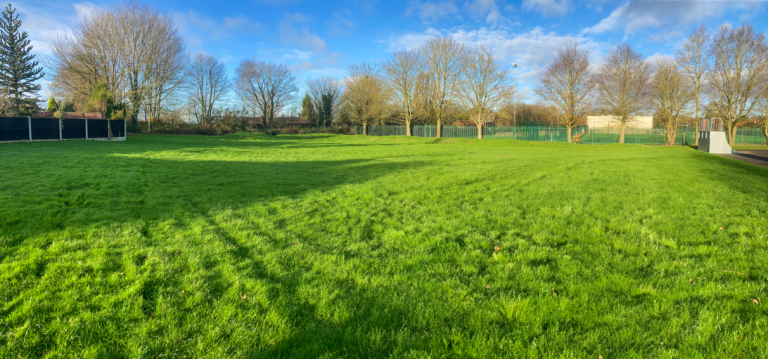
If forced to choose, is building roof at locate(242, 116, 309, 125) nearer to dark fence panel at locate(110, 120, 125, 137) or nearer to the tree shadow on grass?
dark fence panel at locate(110, 120, 125, 137)

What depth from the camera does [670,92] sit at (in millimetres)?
37562

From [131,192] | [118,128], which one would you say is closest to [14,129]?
[118,128]

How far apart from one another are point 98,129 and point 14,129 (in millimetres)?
5215

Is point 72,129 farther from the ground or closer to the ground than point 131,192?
farther from the ground

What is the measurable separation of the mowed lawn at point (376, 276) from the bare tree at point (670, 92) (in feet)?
129

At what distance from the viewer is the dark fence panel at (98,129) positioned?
967 inches

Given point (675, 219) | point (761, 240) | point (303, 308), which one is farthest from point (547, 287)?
point (675, 219)

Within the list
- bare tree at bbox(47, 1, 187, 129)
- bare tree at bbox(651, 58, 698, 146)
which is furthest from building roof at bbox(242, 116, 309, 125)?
bare tree at bbox(651, 58, 698, 146)

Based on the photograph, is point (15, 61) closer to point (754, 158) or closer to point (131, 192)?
point (131, 192)

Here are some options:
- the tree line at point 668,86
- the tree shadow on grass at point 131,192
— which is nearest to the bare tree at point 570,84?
the tree line at point 668,86

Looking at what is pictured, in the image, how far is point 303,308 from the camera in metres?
Answer: 2.99

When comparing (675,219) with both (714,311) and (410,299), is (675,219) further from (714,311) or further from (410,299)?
(410,299)

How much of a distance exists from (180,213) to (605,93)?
44.7 m

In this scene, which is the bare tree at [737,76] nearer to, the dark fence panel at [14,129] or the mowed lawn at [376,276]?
the mowed lawn at [376,276]
